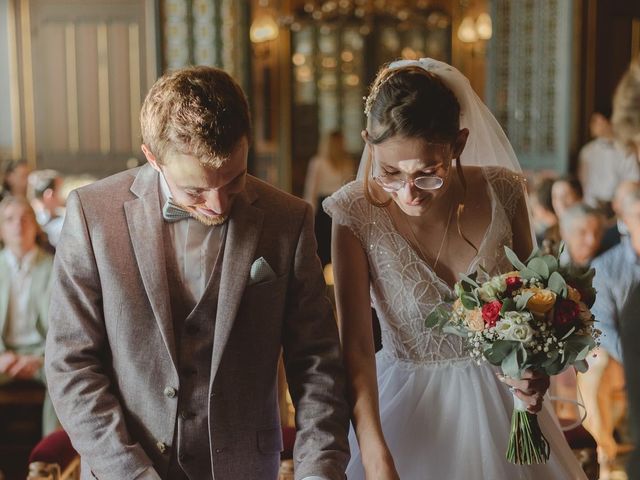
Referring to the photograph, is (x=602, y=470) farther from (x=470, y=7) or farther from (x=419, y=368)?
(x=470, y=7)

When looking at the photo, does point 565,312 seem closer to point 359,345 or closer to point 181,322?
point 359,345

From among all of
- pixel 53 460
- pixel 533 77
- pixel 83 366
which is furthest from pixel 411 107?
pixel 533 77

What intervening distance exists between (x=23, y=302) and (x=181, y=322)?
2967 millimetres

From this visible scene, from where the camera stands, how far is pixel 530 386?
183 centimetres

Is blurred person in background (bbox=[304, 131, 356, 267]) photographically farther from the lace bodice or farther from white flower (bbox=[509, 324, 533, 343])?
white flower (bbox=[509, 324, 533, 343])

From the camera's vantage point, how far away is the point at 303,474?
1.72 meters

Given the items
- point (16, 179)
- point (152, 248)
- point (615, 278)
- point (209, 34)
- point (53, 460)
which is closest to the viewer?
point (152, 248)

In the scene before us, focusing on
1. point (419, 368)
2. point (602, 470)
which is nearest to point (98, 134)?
point (602, 470)

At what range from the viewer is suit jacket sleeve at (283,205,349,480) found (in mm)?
1768

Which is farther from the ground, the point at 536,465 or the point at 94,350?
the point at 94,350

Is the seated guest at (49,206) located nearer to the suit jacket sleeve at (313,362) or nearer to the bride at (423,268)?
the bride at (423,268)

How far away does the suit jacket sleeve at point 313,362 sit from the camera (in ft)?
5.80

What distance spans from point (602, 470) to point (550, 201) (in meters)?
1.85

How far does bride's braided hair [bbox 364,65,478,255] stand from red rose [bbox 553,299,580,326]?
1.48ft
